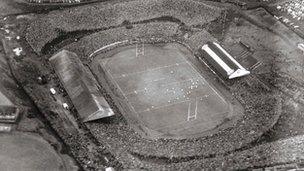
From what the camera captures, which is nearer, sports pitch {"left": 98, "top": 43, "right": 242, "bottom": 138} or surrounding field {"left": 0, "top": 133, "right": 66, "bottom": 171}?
surrounding field {"left": 0, "top": 133, "right": 66, "bottom": 171}

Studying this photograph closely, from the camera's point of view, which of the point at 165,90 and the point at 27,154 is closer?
the point at 27,154

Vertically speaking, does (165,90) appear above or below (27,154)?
below

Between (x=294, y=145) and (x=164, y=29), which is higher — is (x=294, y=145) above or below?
below

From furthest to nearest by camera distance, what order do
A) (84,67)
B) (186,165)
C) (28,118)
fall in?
1. (84,67)
2. (28,118)
3. (186,165)

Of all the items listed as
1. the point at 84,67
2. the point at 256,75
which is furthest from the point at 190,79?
the point at 84,67

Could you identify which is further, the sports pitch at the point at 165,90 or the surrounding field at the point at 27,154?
the sports pitch at the point at 165,90

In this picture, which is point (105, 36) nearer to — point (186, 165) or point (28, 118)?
point (28, 118)

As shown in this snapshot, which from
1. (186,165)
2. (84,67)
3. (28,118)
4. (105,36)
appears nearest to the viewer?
(186,165)

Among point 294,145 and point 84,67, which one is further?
point 84,67

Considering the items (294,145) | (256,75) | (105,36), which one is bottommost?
(294,145)

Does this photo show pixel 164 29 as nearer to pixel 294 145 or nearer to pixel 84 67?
pixel 84 67
